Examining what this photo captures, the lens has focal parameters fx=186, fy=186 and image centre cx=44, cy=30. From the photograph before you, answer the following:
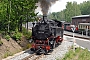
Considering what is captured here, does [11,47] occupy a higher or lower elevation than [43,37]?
lower

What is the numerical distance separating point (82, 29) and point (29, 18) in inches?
941

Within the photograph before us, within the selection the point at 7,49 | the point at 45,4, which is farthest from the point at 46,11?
the point at 7,49

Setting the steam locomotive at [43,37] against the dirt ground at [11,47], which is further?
the steam locomotive at [43,37]

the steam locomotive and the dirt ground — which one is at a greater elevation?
the steam locomotive

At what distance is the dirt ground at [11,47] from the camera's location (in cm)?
1750

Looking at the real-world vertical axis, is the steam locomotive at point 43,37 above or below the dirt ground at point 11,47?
above

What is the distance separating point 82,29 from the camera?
152 feet

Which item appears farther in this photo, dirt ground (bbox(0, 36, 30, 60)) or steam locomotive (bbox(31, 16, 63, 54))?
steam locomotive (bbox(31, 16, 63, 54))

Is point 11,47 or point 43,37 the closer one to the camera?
point 43,37

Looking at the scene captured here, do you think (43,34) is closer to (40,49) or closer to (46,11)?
(40,49)

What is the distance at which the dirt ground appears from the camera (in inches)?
689

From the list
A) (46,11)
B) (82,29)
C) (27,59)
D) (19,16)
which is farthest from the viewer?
(82,29)

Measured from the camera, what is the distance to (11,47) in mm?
19500

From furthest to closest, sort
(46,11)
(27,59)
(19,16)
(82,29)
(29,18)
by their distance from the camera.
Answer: (82,29) < (29,18) < (19,16) < (46,11) < (27,59)
